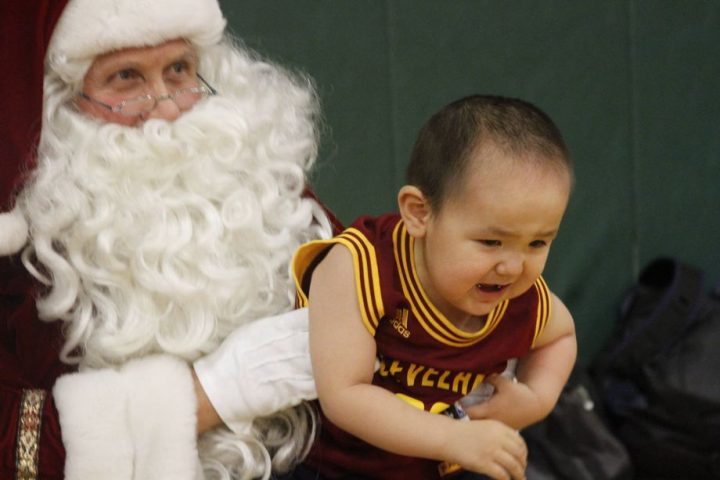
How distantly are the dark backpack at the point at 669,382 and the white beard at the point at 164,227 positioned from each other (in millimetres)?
1527

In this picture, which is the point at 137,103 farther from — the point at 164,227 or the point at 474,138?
the point at 474,138

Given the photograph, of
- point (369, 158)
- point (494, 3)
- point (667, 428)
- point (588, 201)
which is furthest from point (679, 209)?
point (369, 158)

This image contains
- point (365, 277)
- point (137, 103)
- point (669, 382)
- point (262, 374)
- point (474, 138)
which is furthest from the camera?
point (669, 382)

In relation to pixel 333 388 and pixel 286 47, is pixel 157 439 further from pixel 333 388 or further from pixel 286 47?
pixel 286 47

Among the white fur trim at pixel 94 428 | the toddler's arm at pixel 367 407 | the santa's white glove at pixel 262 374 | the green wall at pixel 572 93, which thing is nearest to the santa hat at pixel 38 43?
the white fur trim at pixel 94 428

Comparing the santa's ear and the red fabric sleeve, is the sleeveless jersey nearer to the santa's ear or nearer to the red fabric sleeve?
the santa's ear

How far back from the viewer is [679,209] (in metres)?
3.43

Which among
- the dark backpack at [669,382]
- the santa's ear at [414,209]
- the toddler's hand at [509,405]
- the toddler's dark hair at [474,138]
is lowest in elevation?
the dark backpack at [669,382]

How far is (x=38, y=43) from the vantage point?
62.9 inches

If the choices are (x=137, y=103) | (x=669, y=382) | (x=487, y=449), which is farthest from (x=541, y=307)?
(x=669, y=382)

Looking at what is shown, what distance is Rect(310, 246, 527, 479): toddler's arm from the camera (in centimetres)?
142

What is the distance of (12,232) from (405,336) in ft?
1.79

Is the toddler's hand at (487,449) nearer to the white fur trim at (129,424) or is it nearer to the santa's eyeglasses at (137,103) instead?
the white fur trim at (129,424)

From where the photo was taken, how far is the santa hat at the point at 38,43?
61.9 inches
